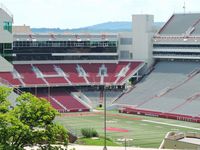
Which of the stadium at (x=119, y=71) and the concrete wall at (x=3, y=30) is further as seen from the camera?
the stadium at (x=119, y=71)

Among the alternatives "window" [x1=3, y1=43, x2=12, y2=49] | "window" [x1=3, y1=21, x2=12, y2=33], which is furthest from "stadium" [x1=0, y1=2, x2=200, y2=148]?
"window" [x1=3, y1=21, x2=12, y2=33]

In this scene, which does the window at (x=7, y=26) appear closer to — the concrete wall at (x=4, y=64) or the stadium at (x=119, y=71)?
the concrete wall at (x=4, y=64)

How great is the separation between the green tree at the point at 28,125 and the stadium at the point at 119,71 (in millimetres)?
47122

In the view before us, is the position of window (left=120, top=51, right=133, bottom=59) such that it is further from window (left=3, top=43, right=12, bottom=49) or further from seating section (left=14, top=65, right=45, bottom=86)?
window (left=3, top=43, right=12, bottom=49)

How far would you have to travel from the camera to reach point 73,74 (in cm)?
9112

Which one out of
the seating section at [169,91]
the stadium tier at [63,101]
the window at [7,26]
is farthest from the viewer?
the stadium tier at [63,101]

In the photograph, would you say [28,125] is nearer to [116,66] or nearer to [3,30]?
[3,30]

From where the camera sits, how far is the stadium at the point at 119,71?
260 feet

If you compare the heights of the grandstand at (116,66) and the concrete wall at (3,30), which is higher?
the grandstand at (116,66)

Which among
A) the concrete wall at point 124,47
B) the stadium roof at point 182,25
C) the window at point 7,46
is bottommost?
the window at point 7,46

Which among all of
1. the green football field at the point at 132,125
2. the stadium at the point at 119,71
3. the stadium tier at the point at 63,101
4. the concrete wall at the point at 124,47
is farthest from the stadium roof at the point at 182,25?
the stadium tier at the point at 63,101

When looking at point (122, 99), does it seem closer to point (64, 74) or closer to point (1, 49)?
point (64, 74)

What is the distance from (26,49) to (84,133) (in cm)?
3626

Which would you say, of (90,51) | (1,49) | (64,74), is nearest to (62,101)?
(64,74)
